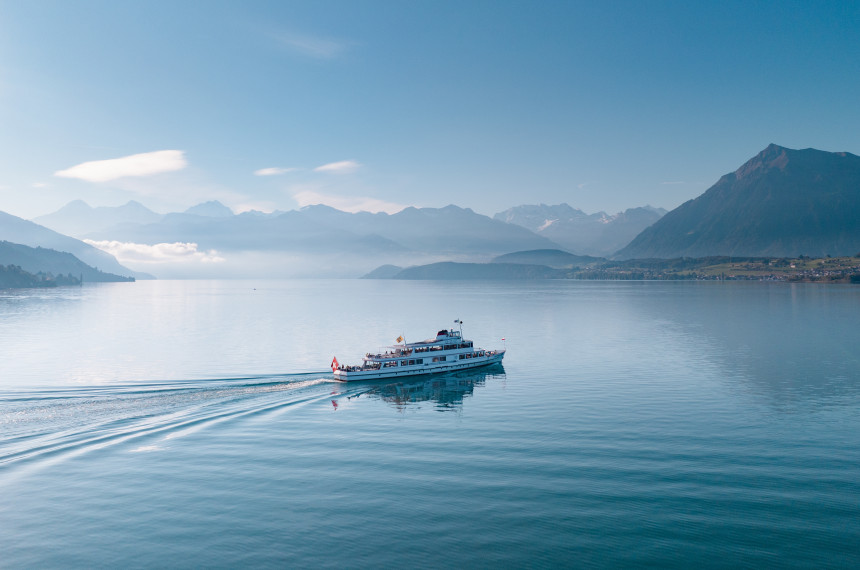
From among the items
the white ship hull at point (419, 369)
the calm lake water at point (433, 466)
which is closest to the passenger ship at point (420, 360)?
the white ship hull at point (419, 369)

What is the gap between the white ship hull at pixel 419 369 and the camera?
89.0 meters

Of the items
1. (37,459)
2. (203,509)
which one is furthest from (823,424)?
(37,459)

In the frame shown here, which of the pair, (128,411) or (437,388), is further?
(437,388)

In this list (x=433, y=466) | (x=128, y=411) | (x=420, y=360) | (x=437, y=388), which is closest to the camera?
(x=433, y=466)

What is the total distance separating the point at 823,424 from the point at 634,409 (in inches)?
779

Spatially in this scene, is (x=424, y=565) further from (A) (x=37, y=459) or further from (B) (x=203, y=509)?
(A) (x=37, y=459)

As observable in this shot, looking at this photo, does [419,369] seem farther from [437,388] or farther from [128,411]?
[128,411]

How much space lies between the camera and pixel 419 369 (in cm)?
9819

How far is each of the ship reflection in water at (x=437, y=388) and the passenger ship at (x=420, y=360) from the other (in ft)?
5.31

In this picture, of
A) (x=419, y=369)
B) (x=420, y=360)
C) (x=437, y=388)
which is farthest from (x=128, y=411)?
(x=420, y=360)

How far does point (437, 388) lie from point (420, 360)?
11.6m

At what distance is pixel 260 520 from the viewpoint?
38.2 m

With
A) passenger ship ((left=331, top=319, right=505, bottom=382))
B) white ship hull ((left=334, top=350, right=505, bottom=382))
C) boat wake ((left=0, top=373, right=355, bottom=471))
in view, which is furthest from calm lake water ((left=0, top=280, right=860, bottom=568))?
passenger ship ((left=331, top=319, right=505, bottom=382))

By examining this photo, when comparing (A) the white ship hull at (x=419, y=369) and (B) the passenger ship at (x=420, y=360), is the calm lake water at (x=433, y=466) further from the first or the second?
(B) the passenger ship at (x=420, y=360)
